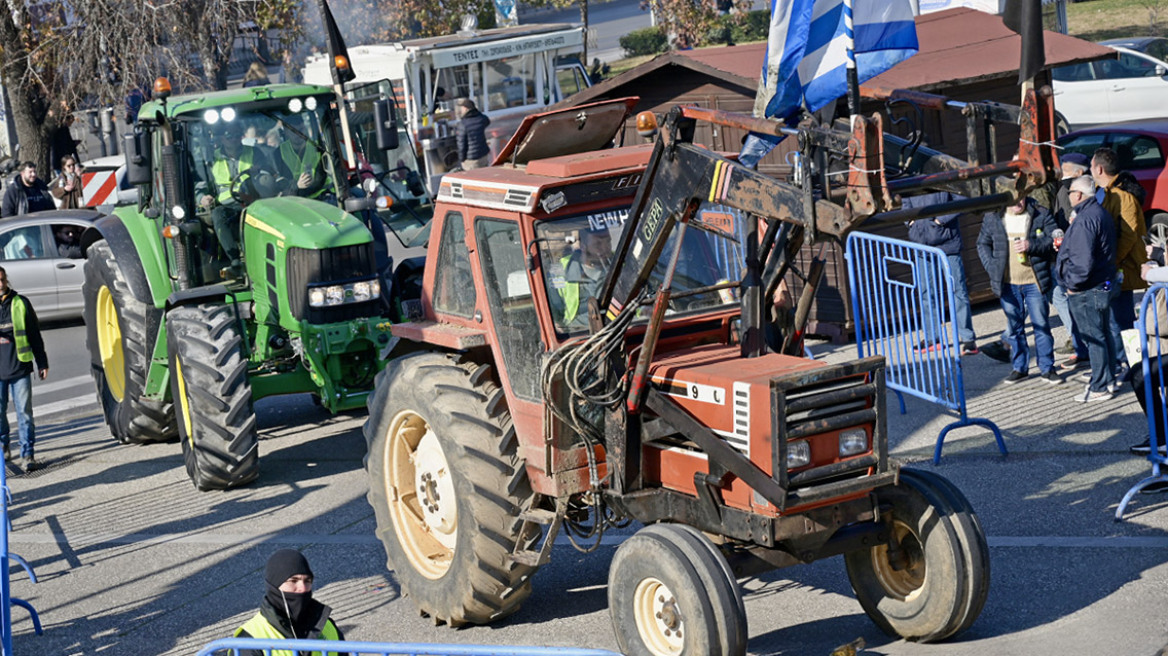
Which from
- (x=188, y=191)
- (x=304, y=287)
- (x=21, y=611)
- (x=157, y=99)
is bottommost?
(x=21, y=611)

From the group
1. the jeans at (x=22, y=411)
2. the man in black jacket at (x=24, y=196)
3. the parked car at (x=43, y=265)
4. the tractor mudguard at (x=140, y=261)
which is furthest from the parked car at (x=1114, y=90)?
the jeans at (x=22, y=411)

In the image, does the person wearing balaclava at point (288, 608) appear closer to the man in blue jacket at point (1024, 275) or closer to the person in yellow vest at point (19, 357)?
the person in yellow vest at point (19, 357)

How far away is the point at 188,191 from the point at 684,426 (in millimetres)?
6119

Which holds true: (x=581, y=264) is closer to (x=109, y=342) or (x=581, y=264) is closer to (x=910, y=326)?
(x=910, y=326)

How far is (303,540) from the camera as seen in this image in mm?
9469

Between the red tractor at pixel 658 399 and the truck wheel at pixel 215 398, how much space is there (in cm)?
266

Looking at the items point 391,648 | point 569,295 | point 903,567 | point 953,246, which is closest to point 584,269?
point 569,295

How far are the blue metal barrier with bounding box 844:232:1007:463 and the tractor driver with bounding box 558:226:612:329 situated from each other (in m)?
3.55

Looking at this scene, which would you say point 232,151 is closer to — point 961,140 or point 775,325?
point 775,325

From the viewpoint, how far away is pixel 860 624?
23.5ft

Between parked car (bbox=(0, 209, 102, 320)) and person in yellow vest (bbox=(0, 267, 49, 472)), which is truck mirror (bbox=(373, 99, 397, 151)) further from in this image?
parked car (bbox=(0, 209, 102, 320))

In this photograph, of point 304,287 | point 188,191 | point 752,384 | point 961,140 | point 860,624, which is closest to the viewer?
point 752,384

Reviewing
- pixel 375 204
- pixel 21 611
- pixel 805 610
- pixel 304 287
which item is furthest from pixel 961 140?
pixel 21 611

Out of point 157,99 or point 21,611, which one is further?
point 157,99
